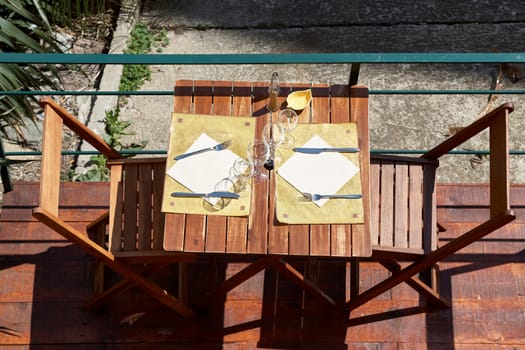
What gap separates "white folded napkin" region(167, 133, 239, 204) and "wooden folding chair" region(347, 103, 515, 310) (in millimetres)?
691

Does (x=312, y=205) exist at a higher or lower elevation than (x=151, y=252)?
higher

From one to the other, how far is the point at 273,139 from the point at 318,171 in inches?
8.8

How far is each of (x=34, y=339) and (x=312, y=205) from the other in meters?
1.56

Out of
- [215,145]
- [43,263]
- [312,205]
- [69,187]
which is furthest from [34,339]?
[312,205]

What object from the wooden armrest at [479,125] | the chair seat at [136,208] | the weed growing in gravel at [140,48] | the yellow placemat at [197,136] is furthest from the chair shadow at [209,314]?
the weed growing in gravel at [140,48]

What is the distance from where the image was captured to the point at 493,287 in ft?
10.6

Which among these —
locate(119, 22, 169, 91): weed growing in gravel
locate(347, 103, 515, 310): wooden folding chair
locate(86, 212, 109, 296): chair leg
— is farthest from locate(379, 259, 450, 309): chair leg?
locate(119, 22, 169, 91): weed growing in gravel

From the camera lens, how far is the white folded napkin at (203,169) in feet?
8.58

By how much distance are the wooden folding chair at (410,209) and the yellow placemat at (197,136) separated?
0.62 m

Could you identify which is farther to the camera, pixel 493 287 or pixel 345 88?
pixel 493 287

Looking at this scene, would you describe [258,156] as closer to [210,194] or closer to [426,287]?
[210,194]

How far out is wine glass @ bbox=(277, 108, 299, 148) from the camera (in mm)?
2686

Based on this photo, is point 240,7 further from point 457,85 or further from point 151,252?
point 151,252

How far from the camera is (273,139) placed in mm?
2672
